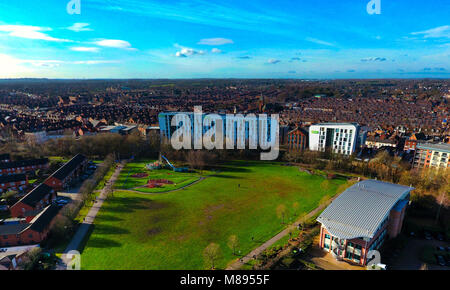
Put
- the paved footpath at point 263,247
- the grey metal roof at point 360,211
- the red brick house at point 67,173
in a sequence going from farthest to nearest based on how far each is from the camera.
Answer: the red brick house at point 67,173 → the grey metal roof at point 360,211 → the paved footpath at point 263,247

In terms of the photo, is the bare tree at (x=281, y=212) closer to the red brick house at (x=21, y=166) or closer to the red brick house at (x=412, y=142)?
the red brick house at (x=21, y=166)

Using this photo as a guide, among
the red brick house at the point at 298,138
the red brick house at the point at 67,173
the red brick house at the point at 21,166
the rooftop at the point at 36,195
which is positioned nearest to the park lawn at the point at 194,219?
the rooftop at the point at 36,195

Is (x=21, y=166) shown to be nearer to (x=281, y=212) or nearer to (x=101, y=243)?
(x=101, y=243)

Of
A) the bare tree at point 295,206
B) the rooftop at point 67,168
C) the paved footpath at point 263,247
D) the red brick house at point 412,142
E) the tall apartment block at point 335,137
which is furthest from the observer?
the red brick house at point 412,142

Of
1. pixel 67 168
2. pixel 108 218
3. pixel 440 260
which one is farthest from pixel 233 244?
pixel 67 168

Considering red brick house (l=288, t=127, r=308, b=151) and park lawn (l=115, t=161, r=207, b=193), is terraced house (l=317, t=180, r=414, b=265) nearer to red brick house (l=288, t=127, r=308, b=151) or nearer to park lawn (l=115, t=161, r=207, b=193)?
park lawn (l=115, t=161, r=207, b=193)

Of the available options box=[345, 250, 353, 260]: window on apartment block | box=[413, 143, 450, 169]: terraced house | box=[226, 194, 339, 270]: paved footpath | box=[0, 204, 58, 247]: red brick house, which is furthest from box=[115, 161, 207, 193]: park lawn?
box=[413, 143, 450, 169]: terraced house
